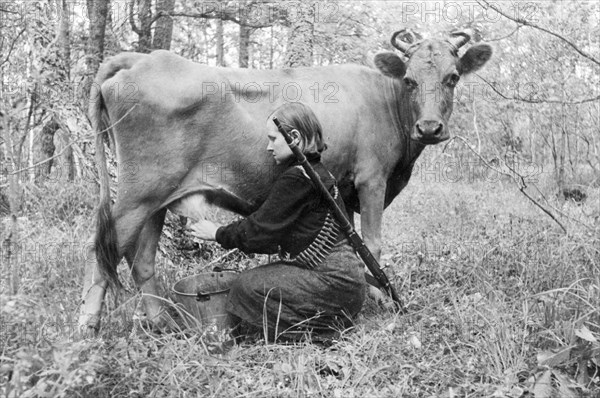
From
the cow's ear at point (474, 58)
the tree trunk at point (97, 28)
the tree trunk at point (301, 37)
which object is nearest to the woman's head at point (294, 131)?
the cow's ear at point (474, 58)

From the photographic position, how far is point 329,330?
425 centimetres

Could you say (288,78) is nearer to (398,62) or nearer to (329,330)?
(398,62)

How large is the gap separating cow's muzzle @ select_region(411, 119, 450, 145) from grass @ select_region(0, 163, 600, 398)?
115 cm

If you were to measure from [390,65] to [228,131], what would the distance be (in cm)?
164

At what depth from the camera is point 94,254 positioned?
438cm

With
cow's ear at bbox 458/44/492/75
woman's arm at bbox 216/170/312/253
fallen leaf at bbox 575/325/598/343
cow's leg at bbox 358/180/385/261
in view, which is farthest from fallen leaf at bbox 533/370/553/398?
cow's ear at bbox 458/44/492/75

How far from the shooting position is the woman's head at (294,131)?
4.19 meters

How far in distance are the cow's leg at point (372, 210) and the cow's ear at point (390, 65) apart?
99cm

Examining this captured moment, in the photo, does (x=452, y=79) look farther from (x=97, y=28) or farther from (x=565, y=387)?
(x=97, y=28)

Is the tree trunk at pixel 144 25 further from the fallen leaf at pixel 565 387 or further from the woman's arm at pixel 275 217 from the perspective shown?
the fallen leaf at pixel 565 387

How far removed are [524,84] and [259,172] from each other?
5596 mm

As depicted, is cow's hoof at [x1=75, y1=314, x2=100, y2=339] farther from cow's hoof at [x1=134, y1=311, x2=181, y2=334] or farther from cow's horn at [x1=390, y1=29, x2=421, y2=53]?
cow's horn at [x1=390, y1=29, x2=421, y2=53]

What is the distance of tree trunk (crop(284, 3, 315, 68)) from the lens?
829 cm

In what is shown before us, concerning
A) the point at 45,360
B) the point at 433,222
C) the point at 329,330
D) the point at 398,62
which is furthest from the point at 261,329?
the point at 433,222
